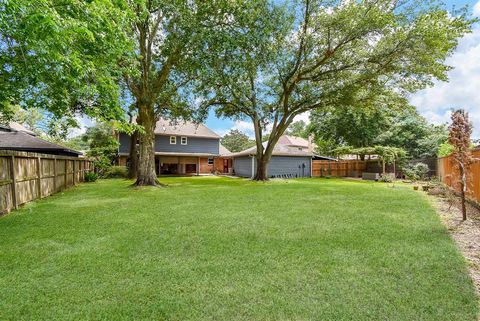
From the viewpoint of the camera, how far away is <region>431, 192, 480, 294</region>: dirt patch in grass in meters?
3.68

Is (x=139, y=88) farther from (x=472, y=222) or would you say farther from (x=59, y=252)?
(x=472, y=222)

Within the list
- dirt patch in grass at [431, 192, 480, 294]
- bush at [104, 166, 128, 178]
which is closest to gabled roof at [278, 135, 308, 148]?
bush at [104, 166, 128, 178]

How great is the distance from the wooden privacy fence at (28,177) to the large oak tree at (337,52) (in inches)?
352

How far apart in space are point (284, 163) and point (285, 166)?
320 mm

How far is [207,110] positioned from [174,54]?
578cm

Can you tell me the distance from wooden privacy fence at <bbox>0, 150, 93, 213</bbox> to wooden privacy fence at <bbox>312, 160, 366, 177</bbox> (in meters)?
21.6

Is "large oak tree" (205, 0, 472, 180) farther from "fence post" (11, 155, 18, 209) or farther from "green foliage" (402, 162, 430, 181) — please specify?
"fence post" (11, 155, 18, 209)

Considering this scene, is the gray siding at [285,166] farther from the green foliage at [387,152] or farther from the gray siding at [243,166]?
the green foliage at [387,152]

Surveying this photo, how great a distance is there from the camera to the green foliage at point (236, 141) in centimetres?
5772

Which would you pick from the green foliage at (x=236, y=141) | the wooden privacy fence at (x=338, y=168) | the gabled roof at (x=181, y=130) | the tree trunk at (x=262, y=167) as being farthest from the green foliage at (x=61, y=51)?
the green foliage at (x=236, y=141)

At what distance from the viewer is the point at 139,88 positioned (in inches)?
588

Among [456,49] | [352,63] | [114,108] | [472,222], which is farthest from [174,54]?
[456,49]

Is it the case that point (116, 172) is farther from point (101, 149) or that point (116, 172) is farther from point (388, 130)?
point (388, 130)

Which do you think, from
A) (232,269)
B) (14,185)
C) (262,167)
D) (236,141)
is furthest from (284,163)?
(236,141)
